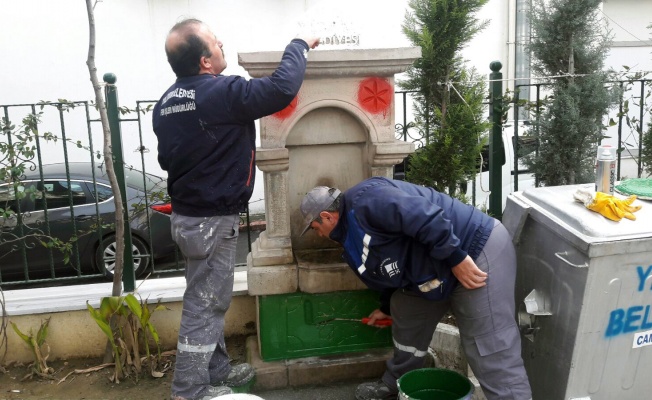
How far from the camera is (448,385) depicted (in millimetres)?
3117

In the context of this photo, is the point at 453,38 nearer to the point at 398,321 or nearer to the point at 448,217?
the point at 448,217

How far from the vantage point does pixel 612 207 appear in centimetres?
265

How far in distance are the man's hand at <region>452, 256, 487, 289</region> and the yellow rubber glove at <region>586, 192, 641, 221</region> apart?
572mm

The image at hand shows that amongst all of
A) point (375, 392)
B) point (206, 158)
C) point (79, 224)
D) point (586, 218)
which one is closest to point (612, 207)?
point (586, 218)

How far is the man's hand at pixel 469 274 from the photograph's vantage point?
108 inches

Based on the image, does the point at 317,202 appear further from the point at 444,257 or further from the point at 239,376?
the point at 239,376

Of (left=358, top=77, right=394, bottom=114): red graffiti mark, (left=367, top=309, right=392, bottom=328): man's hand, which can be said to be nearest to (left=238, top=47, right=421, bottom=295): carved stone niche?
(left=358, top=77, right=394, bottom=114): red graffiti mark

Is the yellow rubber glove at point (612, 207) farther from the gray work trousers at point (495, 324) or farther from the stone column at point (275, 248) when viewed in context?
the stone column at point (275, 248)

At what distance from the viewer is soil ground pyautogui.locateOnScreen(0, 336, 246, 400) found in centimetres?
365

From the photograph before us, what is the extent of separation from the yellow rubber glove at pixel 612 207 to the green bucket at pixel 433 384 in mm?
1050

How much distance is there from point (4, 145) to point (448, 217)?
287 cm

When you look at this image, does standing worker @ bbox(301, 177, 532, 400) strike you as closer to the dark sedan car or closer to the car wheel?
the dark sedan car

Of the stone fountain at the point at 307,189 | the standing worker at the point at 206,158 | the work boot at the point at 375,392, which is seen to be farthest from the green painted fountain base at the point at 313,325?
the standing worker at the point at 206,158

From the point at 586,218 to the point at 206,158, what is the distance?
1780 mm
